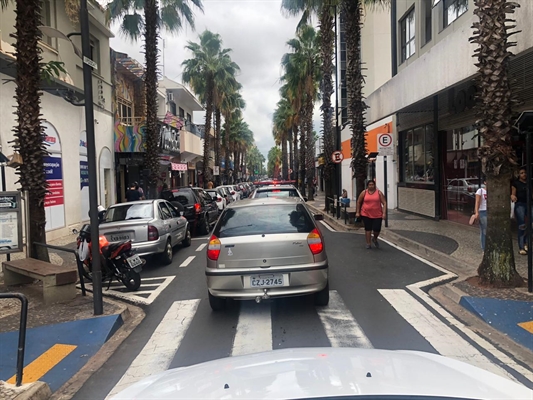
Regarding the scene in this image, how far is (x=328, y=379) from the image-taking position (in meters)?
2.02

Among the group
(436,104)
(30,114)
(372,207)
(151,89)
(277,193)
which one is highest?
(151,89)

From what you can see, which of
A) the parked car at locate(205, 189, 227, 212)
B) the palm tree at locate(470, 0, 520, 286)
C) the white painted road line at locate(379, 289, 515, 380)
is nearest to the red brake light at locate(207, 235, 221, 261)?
the white painted road line at locate(379, 289, 515, 380)

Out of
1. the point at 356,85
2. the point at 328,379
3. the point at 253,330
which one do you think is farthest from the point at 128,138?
the point at 328,379

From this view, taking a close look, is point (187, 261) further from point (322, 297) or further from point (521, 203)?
point (521, 203)

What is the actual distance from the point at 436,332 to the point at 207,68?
31.7 m

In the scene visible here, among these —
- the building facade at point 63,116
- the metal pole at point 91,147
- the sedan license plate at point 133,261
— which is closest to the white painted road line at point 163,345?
the metal pole at point 91,147

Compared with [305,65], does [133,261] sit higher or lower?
lower

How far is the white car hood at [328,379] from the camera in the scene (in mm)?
1896

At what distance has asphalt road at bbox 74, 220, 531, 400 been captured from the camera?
16.3ft

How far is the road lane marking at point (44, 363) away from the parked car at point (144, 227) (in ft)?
14.8

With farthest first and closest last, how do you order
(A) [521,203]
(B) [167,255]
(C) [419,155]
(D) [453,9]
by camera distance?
(C) [419,155]
(D) [453,9]
(B) [167,255]
(A) [521,203]

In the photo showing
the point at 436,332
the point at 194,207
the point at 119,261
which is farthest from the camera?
the point at 194,207

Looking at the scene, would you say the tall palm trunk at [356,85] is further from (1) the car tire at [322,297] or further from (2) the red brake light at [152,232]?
(1) the car tire at [322,297]

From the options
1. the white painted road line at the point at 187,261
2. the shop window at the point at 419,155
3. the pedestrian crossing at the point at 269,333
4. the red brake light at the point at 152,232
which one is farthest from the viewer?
the shop window at the point at 419,155
